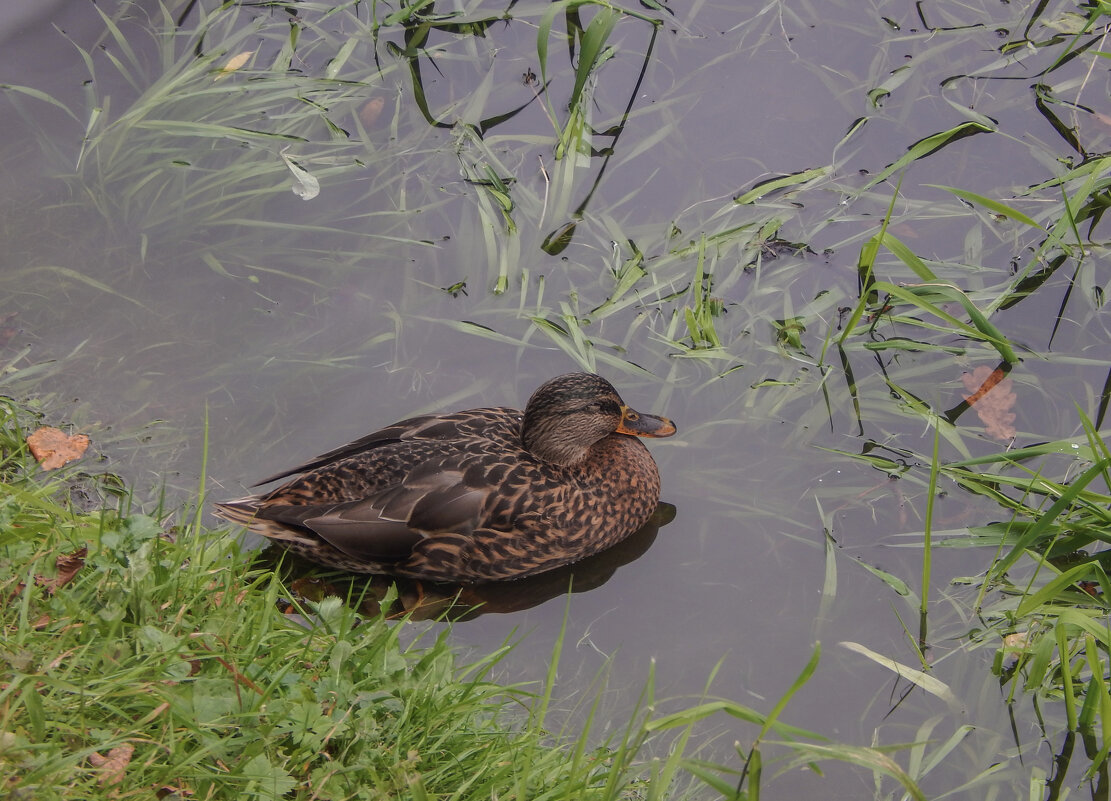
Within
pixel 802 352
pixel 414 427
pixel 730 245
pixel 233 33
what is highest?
pixel 233 33

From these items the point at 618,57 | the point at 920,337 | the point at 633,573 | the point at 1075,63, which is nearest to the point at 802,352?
the point at 920,337

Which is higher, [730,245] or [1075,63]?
[1075,63]

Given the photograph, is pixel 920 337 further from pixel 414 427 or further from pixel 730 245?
pixel 414 427

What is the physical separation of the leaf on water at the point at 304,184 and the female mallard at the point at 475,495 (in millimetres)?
1465

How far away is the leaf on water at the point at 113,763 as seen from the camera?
2.62 meters

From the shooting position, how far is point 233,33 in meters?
5.71

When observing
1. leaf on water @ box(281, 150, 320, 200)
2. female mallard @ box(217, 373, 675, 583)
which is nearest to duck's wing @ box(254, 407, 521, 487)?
female mallard @ box(217, 373, 675, 583)

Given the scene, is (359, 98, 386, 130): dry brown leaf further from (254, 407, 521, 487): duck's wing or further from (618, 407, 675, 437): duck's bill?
(618, 407, 675, 437): duck's bill

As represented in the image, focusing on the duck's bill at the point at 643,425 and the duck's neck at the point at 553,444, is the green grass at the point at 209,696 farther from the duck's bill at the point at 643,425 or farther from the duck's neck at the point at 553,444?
the duck's bill at the point at 643,425

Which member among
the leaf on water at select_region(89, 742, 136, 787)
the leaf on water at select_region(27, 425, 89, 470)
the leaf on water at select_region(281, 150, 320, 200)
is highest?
the leaf on water at select_region(281, 150, 320, 200)

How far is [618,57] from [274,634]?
3.76 m

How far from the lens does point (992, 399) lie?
14.6 feet

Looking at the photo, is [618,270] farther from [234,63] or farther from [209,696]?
[209,696]

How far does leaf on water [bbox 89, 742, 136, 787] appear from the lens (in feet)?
8.59
